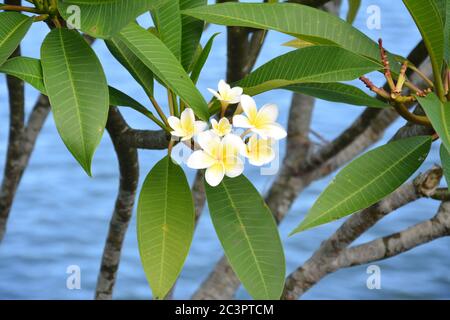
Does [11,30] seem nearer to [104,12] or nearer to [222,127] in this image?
[104,12]

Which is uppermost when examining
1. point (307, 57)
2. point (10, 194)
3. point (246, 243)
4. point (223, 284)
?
point (10, 194)

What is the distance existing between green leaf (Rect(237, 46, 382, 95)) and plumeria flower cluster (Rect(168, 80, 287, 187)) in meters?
0.02

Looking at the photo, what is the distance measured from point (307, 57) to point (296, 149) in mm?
1082

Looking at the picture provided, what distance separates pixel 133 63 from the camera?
0.82m

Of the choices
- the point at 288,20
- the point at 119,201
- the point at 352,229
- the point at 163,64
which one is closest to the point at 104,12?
the point at 163,64

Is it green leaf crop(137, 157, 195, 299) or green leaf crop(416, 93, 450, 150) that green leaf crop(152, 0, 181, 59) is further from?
green leaf crop(416, 93, 450, 150)

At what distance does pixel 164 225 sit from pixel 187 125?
4.3 inches

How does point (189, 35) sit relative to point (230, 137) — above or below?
above

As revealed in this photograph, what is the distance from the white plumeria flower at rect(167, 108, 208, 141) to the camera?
2.43 feet

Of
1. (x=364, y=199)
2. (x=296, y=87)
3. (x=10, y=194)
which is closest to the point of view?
(x=364, y=199)

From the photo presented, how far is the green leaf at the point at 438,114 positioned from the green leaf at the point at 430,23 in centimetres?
8

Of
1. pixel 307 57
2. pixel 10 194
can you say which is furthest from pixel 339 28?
pixel 10 194

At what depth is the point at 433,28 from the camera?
2.59 feet

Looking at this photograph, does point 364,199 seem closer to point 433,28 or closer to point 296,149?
point 433,28
